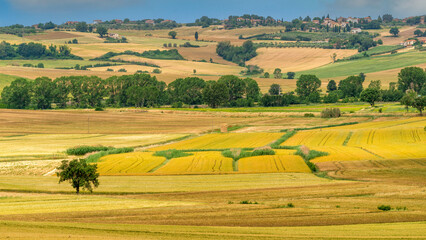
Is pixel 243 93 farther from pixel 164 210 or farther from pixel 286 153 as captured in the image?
pixel 164 210

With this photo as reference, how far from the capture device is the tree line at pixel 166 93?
168625mm

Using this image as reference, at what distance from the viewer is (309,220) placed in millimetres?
29062

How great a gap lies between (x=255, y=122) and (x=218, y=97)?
51827mm

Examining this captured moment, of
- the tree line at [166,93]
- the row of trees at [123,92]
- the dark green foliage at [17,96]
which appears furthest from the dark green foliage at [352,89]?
the dark green foliage at [17,96]

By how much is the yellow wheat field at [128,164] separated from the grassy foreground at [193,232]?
29.4m

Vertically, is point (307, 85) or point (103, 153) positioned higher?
point (307, 85)

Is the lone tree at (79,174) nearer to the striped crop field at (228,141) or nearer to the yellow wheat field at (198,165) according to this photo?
the yellow wheat field at (198,165)

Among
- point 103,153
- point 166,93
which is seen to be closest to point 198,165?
point 103,153

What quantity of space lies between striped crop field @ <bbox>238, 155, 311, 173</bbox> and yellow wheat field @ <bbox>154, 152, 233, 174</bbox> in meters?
1.91

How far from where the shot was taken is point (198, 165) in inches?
2343

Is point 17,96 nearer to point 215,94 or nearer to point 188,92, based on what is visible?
point 188,92

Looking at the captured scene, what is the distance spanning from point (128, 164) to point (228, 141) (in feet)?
94.6

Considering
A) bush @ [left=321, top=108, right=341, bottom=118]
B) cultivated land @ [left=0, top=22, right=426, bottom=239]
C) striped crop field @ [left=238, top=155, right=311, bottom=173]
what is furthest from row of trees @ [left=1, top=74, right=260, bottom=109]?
striped crop field @ [left=238, top=155, right=311, bottom=173]

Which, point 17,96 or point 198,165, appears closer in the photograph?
point 198,165
